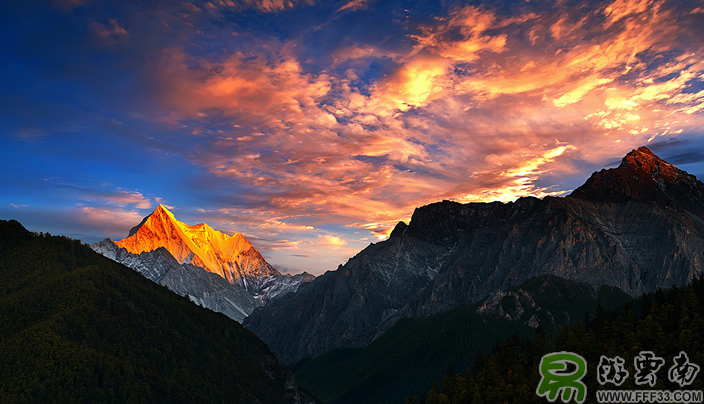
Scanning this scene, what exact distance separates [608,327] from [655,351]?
2575cm

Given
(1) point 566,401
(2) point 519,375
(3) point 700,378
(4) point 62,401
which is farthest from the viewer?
(4) point 62,401

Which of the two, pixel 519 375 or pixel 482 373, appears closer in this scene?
pixel 519 375

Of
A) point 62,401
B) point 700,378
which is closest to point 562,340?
point 700,378

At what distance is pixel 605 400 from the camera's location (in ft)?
394

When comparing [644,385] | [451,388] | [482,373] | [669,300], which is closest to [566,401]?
[644,385]

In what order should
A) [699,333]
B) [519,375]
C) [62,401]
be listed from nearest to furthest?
[699,333], [519,375], [62,401]

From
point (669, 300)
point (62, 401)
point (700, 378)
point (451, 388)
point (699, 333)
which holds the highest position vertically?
point (669, 300)

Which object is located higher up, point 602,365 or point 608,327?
point 608,327

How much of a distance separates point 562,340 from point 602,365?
3033 centimetres

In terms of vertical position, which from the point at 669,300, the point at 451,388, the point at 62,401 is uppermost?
the point at 669,300

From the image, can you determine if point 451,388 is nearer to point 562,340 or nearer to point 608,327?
point 562,340

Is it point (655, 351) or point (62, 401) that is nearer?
point (655, 351)

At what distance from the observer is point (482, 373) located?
167625mm

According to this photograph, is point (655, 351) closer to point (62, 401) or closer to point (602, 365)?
point (602, 365)
